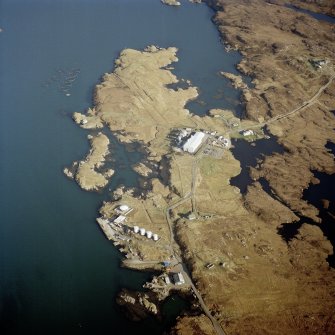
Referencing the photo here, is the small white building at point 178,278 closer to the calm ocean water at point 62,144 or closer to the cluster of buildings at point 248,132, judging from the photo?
the calm ocean water at point 62,144

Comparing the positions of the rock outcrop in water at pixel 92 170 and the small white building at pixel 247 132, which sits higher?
the small white building at pixel 247 132

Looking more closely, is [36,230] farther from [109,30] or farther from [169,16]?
[169,16]

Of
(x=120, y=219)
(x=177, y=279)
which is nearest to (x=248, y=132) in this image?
(x=120, y=219)

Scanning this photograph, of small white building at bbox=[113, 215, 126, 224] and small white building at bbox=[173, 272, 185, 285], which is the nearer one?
small white building at bbox=[173, 272, 185, 285]

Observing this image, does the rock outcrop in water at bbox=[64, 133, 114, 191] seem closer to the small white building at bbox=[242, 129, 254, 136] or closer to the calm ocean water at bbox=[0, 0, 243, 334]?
the calm ocean water at bbox=[0, 0, 243, 334]

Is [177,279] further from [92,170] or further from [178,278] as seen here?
[92,170]

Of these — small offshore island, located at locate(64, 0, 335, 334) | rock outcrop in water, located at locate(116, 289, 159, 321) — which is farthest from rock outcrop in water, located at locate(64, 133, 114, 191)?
rock outcrop in water, located at locate(116, 289, 159, 321)

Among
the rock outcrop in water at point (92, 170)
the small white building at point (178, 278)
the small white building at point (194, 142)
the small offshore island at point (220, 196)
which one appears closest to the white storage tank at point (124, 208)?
the small offshore island at point (220, 196)
